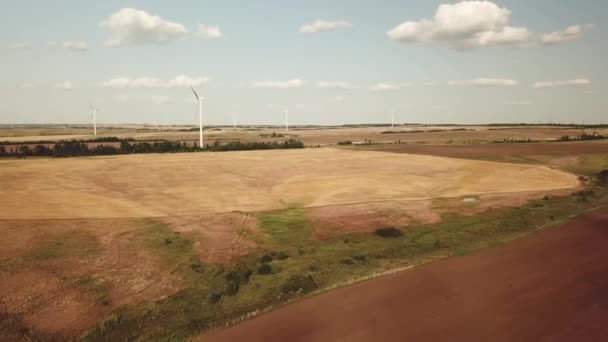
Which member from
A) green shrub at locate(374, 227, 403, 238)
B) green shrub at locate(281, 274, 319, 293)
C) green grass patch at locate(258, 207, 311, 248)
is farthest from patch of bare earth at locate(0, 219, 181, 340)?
green shrub at locate(374, 227, 403, 238)

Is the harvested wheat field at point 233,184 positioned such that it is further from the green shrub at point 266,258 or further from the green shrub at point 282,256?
the green shrub at point 266,258

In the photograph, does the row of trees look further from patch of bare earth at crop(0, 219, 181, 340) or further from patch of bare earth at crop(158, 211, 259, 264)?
patch of bare earth at crop(0, 219, 181, 340)

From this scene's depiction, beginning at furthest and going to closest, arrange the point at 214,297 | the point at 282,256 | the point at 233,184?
the point at 233,184 < the point at 282,256 < the point at 214,297

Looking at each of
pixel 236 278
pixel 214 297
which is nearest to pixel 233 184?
pixel 236 278

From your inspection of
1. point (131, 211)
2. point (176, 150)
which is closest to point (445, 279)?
point (131, 211)

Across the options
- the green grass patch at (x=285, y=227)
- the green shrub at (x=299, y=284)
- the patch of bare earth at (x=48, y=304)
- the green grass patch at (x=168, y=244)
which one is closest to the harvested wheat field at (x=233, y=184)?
the green grass patch at (x=285, y=227)

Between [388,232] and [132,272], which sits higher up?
[388,232]

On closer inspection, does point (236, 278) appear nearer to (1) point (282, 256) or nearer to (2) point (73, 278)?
(1) point (282, 256)
